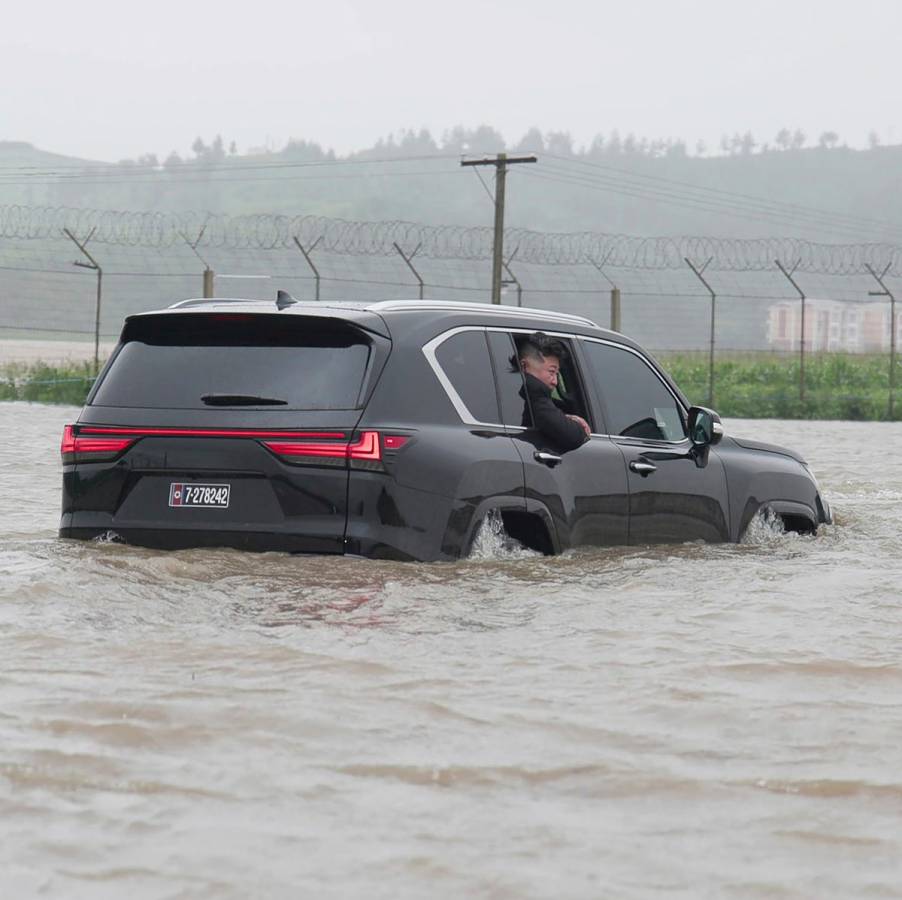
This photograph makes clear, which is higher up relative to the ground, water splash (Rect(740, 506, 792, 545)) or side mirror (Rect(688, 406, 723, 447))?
side mirror (Rect(688, 406, 723, 447))

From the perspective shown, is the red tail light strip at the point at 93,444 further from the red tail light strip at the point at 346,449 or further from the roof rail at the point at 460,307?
the roof rail at the point at 460,307

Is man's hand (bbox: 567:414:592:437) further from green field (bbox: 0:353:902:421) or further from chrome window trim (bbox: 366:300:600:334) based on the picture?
green field (bbox: 0:353:902:421)

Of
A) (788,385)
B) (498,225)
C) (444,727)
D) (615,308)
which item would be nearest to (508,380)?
(444,727)

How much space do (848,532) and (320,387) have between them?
4678mm

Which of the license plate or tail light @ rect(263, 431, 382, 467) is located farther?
the license plate

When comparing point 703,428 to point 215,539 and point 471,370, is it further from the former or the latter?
point 215,539

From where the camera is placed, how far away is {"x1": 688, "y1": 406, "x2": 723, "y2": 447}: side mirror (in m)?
9.35

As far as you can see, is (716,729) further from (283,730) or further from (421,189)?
(421,189)

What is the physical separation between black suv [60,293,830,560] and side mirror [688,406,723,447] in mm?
1006

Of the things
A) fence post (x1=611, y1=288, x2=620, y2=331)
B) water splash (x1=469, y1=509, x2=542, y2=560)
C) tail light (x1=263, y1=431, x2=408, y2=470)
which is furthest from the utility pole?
tail light (x1=263, y1=431, x2=408, y2=470)

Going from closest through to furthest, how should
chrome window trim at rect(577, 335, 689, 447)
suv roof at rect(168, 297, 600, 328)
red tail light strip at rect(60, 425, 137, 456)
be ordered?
red tail light strip at rect(60, 425, 137, 456) → suv roof at rect(168, 297, 600, 328) → chrome window trim at rect(577, 335, 689, 447)

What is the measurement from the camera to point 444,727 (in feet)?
17.7

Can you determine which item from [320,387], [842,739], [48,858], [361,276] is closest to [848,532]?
[320,387]

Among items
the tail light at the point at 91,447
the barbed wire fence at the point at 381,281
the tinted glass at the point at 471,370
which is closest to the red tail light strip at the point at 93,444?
the tail light at the point at 91,447
